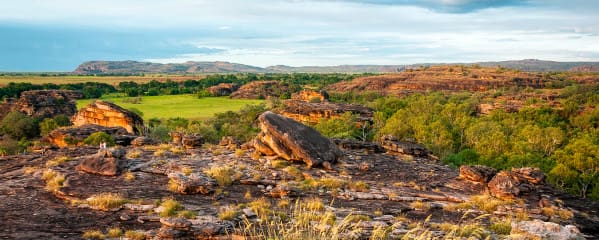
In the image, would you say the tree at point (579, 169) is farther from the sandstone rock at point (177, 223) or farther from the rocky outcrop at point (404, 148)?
the sandstone rock at point (177, 223)

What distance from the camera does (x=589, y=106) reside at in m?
82.5

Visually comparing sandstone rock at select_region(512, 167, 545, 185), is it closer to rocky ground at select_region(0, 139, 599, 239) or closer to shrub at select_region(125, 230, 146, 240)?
rocky ground at select_region(0, 139, 599, 239)

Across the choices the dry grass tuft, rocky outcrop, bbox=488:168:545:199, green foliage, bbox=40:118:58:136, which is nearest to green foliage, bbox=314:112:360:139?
rocky outcrop, bbox=488:168:545:199

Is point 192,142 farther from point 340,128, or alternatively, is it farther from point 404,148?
point 340,128

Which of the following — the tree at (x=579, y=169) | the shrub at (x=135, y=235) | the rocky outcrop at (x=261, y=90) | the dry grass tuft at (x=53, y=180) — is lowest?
the tree at (x=579, y=169)

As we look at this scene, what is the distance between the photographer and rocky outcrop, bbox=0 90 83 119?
8343cm

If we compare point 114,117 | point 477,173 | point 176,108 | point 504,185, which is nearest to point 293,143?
point 477,173

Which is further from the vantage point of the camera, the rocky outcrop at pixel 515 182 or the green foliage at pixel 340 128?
the green foliage at pixel 340 128

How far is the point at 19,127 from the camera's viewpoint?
217 feet

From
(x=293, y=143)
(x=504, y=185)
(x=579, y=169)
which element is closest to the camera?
(x=504, y=185)

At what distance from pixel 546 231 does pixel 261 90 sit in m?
145

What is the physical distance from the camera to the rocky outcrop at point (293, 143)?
22.0 meters

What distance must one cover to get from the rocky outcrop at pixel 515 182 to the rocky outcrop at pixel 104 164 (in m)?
17.8

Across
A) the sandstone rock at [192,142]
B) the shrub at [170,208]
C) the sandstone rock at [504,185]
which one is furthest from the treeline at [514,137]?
the shrub at [170,208]
